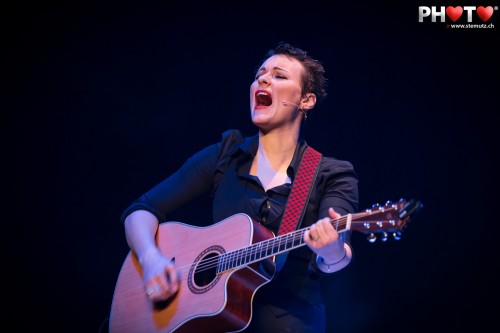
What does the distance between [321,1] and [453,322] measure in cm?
284

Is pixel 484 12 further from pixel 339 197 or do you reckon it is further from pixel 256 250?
pixel 256 250

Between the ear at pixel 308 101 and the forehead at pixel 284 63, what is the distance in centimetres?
18

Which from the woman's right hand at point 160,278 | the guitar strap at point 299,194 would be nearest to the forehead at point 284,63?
the guitar strap at point 299,194

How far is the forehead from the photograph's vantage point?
316cm

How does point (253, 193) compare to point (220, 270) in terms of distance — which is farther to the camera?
point (253, 193)

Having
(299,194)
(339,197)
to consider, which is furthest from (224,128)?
(339,197)

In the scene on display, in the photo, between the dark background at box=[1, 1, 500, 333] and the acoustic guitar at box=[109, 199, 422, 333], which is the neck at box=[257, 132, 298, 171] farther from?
the dark background at box=[1, 1, 500, 333]

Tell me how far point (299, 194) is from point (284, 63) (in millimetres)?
1006

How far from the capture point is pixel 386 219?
204 centimetres

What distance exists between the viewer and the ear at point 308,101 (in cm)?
320

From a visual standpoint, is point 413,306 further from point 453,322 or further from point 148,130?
point 148,130

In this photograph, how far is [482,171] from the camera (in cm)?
362

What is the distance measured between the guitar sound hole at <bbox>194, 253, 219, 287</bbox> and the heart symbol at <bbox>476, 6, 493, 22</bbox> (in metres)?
2.95

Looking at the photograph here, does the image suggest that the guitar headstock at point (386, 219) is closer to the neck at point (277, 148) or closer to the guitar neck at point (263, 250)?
the guitar neck at point (263, 250)
